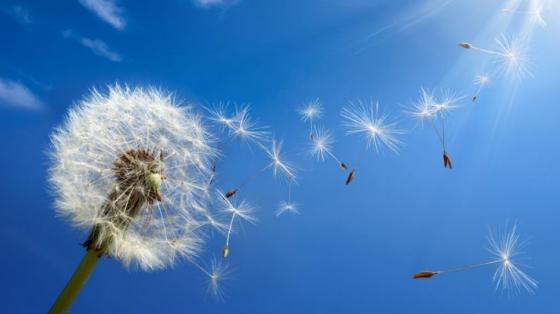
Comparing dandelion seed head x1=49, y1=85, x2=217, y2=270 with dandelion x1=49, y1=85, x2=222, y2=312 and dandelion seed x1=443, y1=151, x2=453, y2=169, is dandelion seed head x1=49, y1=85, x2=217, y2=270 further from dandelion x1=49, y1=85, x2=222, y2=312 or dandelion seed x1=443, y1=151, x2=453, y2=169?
dandelion seed x1=443, y1=151, x2=453, y2=169

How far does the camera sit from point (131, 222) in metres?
6.57

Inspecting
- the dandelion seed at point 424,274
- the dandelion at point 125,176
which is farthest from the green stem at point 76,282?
the dandelion seed at point 424,274

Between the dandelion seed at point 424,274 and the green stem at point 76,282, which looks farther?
the green stem at point 76,282

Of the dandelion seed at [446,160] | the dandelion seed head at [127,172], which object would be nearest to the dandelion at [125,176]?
the dandelion seed head at [127,172]

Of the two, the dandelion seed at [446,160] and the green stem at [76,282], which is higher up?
the dandelion seed at [446,160]

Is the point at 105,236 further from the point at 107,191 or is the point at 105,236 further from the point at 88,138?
the point at 88,138

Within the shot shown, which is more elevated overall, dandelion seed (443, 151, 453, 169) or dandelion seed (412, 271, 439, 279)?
dandelion seed (443, 151, 453, 169)

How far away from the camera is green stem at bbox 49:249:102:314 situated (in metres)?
A: 5.94

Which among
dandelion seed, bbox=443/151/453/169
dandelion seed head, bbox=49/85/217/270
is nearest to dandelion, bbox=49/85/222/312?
dandelion seed head, bbox=49/85/217/270

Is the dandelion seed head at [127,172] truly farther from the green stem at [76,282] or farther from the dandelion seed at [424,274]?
the dandelion seed at [424,274]

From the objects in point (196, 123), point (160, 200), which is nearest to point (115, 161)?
point (160, 200)

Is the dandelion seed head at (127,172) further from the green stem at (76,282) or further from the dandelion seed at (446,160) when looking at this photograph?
the dandelion seed at (446,160)

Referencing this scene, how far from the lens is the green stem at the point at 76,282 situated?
19.5 feet

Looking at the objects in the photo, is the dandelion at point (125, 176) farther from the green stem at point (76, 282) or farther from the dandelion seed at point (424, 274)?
the dandelion seed at point (424, 274)
